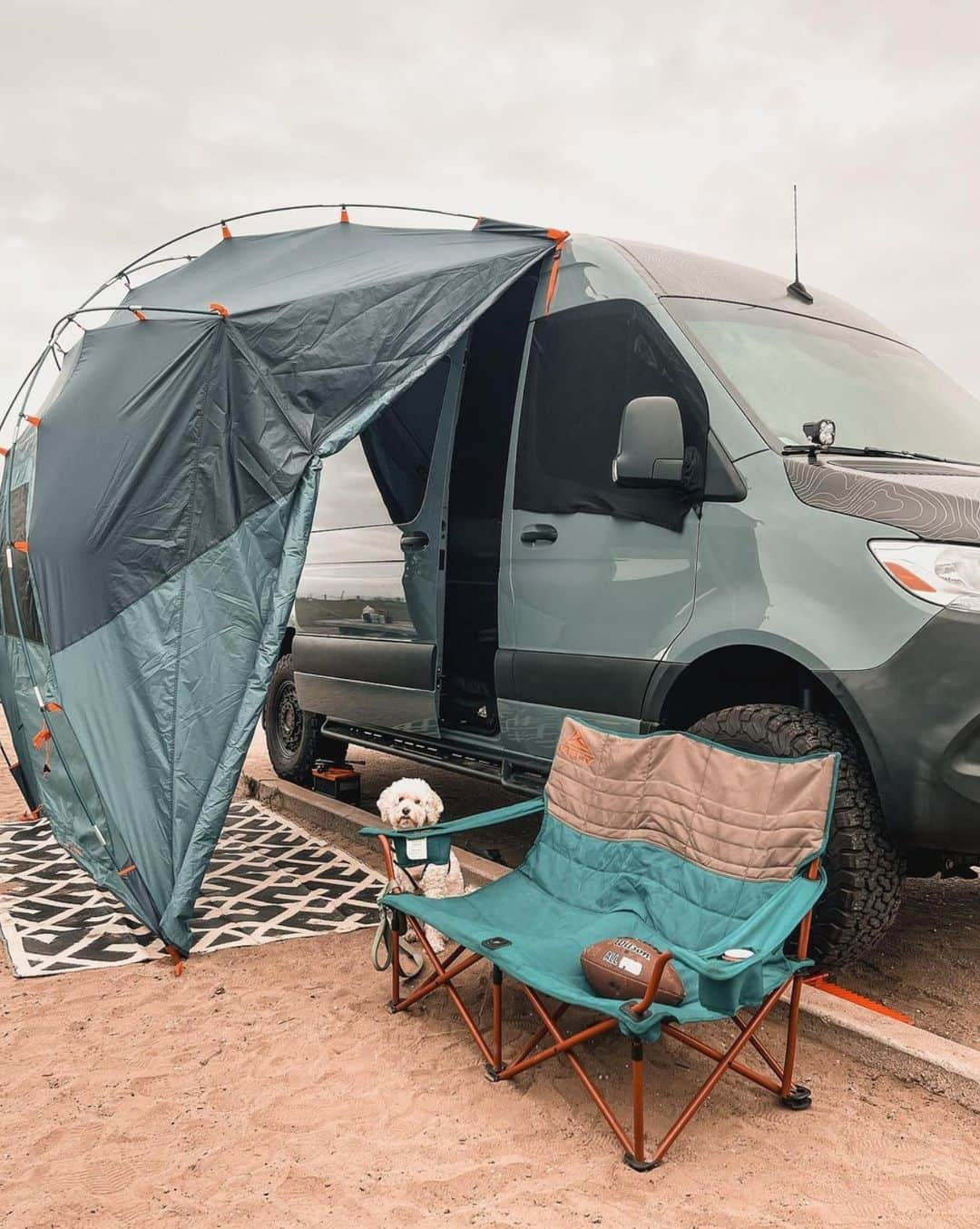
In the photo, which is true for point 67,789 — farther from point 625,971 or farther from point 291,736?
point 625,971

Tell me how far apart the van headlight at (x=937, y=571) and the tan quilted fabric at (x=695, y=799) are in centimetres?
54

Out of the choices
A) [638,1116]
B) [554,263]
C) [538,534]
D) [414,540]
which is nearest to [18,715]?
[414,540]

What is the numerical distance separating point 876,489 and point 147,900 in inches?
112

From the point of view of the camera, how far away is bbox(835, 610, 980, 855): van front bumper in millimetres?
2887

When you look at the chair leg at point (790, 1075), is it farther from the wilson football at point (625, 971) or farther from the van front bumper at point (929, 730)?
the van front bumper at point (929, 730)

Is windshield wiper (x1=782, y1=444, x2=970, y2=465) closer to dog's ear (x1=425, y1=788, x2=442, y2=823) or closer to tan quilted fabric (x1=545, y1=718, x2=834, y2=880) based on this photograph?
tan quilted fabric (x1=545, y1=718, x2=834, y2=880)

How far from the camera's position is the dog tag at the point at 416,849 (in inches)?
132

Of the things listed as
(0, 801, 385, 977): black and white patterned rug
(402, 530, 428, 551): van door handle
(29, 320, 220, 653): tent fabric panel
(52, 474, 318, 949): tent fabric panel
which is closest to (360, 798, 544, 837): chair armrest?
(52, 474, 318, 949): tent fabric panel

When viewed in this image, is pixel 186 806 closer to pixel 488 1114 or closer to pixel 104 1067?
pixel 104 1067

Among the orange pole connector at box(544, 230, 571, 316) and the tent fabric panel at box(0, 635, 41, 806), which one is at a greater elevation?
the orange pole connector at box(544, 230, 571, 316)

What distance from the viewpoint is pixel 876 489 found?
318 centimetres

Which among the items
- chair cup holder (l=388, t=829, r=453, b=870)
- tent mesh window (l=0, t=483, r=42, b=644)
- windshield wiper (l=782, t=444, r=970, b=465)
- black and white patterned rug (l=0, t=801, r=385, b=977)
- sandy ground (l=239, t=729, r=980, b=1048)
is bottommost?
sandy ground (l=239, t=729, r=980, b=1048)

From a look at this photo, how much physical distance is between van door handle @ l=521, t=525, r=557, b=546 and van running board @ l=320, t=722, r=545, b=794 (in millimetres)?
921

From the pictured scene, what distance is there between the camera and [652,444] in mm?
3510
